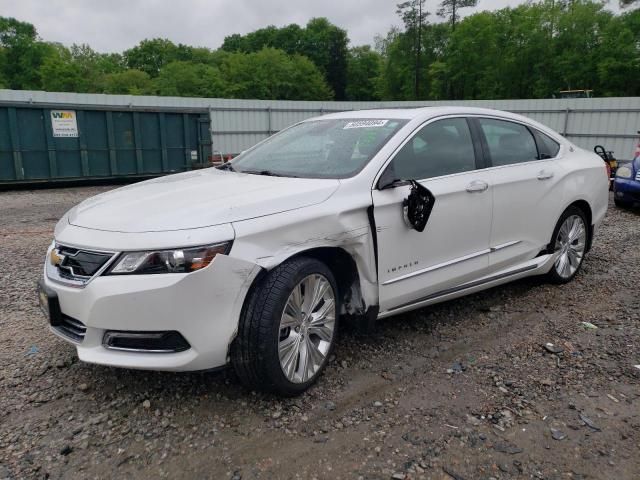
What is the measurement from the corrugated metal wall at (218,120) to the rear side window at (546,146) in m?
8.67

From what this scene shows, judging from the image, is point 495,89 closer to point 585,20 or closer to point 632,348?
point 585,20

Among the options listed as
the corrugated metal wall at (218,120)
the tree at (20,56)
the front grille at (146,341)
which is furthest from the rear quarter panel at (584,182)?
the tree at (20,56)

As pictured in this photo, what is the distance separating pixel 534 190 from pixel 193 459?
337 centimetres

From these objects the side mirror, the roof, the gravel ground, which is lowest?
the gravel ground

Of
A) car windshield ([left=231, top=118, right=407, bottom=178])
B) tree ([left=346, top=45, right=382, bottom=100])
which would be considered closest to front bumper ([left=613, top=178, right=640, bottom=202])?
car windshield ([left=231, top=118, right=407, bottom=178])

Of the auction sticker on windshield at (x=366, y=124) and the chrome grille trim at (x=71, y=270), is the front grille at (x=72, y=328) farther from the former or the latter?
the auction sticker on windshield at (x=366, y=124)

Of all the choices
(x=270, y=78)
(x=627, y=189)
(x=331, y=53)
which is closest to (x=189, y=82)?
(x=270, y=78)

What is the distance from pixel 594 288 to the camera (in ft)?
16.3

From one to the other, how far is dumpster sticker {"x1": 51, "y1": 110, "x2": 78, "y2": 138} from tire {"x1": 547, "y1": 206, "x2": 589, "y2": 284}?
1161 cm

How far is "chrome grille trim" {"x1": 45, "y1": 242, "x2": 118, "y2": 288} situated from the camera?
2.61 m

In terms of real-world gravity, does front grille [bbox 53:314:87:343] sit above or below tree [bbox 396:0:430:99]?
below

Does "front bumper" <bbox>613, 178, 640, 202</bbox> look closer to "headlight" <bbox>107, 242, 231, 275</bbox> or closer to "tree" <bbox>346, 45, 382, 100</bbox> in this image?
"headlight" <bbox>107, 242, 231, 275</bbox>

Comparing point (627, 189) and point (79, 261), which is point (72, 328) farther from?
point (627, 189)

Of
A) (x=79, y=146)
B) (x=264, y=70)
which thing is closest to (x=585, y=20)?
(x=264, y=70)
